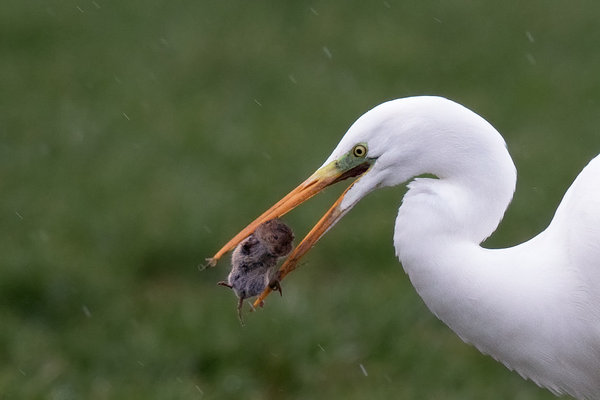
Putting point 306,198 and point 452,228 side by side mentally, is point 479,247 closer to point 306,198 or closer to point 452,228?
point 452,228

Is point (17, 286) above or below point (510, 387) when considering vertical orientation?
below

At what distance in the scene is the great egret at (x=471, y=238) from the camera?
11.4 ft

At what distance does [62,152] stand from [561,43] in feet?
15.8

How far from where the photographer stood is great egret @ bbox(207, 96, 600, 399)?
3461mm

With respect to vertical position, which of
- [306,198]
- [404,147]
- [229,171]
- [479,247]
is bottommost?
[229,171]

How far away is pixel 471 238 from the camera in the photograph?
3.55 metres

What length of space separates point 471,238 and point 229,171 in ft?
13.9

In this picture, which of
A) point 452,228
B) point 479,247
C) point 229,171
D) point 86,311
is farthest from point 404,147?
point 229,171

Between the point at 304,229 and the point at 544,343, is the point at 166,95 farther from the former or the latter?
the point at 544,343

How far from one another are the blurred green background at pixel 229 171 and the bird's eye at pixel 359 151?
1508 mm

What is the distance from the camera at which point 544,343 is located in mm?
3646

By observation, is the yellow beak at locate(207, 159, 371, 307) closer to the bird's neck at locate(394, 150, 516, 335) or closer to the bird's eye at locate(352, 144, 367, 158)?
the bird's eye at locate(352, 144, 367, 158)

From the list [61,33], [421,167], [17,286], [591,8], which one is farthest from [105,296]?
[591,8]

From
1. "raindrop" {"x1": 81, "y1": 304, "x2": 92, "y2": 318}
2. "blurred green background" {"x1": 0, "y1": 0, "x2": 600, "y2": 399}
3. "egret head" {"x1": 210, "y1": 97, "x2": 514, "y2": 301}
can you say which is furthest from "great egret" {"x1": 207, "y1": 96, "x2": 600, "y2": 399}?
"raindrop" {"x1": 81, "y1": 304, "x2": 92, "y2": 318}
